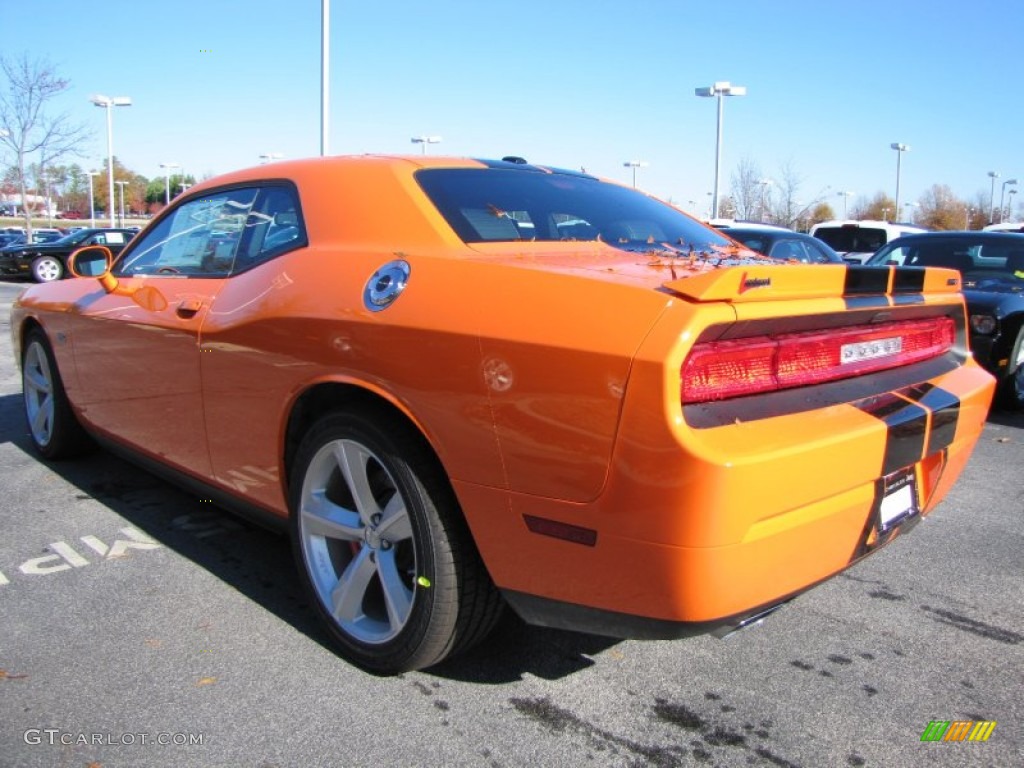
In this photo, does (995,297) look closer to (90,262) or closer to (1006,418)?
(1006,418)

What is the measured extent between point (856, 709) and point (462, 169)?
216 cm

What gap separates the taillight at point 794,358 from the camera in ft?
6.54

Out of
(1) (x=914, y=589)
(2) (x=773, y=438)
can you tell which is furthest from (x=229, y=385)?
(1) (x=914, y=589)

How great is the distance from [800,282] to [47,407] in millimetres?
4313

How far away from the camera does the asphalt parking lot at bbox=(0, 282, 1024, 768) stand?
7.38ft

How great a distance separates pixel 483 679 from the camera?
2619 millimetres

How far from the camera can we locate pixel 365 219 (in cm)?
276

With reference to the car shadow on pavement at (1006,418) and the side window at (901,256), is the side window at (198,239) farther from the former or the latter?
the side window at (901,256)

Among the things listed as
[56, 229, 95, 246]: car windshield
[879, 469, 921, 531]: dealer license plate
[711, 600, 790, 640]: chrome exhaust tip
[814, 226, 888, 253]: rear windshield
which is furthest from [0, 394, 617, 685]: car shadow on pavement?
[56, 229, 95, 246]: car windshield

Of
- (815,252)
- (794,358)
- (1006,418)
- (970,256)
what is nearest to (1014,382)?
(1006,418)

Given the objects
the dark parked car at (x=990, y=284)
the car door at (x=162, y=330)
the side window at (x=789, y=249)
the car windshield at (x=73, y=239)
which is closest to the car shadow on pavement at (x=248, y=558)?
the car door at (x=162, y=330)

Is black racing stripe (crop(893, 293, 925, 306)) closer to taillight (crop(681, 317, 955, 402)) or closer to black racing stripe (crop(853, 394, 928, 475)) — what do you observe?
taillight (crop(681, 317, 955, 402))

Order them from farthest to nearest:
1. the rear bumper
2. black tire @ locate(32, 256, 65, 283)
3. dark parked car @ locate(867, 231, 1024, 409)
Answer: black tire @ locate(32, 256, 65, 283) → dark parked car @ locate(867, 231, 1024, 409) → the rear bumper

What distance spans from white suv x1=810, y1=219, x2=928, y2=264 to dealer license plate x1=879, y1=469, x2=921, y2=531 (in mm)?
13884
